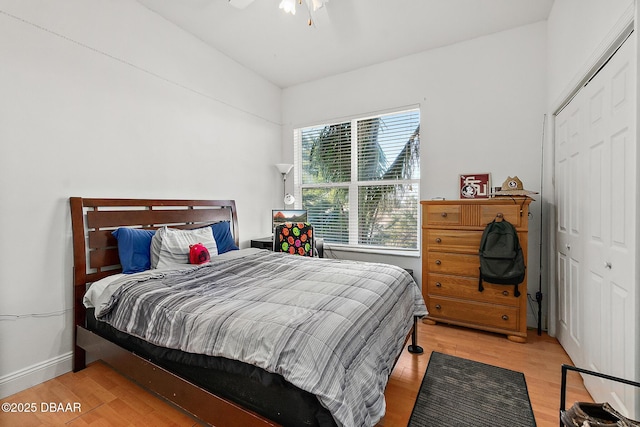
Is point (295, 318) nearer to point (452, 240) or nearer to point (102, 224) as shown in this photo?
point (102, 224)

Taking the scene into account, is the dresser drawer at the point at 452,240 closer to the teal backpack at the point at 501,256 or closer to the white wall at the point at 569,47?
the teal backpack at the point at 501,256

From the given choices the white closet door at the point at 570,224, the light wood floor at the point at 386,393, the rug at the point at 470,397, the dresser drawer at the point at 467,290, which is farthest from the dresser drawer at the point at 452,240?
the rug at the point at 470,397

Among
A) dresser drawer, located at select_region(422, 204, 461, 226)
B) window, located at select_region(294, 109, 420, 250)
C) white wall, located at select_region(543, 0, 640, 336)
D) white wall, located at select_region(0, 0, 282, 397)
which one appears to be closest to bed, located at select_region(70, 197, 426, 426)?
white wall, located at select_region(0, 0, 282, 397)

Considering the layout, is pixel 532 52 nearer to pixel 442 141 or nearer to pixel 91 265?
pixel 442 141

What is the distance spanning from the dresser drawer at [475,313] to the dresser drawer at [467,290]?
0.05 metres

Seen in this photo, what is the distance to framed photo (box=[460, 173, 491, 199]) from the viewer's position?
10.00 feet

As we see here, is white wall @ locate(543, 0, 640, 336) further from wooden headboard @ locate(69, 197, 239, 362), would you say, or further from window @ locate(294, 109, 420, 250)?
wooden headboard @ locate(69, 197, 239, 362)

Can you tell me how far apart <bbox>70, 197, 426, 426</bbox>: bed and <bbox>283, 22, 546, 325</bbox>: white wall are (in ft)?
5.31

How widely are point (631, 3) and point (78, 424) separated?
348cm

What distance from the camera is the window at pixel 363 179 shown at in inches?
140

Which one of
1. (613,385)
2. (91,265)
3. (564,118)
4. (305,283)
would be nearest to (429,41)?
(564,118)

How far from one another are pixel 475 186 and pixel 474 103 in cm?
88

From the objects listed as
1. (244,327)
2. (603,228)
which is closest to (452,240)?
(603,228)

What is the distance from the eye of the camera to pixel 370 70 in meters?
3.68
